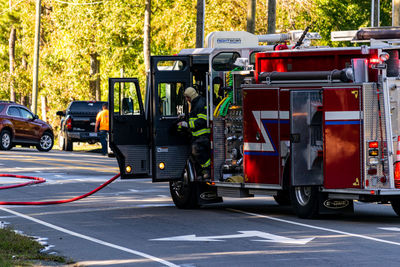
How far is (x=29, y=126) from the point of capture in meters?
35.3

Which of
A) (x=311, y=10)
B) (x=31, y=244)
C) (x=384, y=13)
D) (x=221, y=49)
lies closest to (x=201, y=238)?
(x=31, y=244)

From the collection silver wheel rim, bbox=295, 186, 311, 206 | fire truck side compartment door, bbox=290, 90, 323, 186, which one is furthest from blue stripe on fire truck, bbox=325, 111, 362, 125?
silver wheel rim, bbox=295, 186, 311, 206

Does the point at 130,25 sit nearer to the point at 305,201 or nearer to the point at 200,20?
the point at 200,20

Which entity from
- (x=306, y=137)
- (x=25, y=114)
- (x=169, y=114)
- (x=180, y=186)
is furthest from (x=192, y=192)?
(x=25, y=114)

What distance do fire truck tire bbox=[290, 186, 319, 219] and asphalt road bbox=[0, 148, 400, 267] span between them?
18 cm

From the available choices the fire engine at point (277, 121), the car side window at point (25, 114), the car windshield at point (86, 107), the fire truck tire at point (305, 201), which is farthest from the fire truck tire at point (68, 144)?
the fire truck tire at point (305, 201)

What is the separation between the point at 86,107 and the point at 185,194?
72.4 ft

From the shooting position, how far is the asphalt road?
1109 cm

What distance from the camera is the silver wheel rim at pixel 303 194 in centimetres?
1482

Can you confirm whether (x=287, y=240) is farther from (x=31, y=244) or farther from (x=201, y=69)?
(x=201, y=69)

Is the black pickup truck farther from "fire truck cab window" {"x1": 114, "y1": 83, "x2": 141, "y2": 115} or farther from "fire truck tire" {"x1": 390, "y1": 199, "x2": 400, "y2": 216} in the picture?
"fire truck tire" {"x1": 390, "y1": 199, "x2": 400, "y2": 216}

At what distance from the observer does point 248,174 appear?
1558 cm

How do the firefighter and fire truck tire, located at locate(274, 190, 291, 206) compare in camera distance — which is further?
fire truck tire, located at locate(274, 190, 291, 206)

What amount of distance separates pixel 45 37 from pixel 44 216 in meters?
53.0
